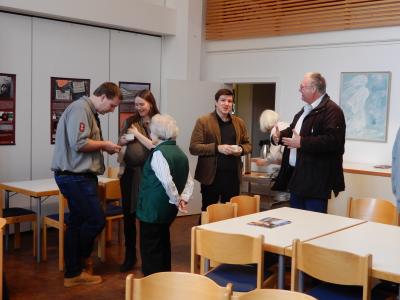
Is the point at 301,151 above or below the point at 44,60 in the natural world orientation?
below

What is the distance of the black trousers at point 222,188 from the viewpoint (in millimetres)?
4953

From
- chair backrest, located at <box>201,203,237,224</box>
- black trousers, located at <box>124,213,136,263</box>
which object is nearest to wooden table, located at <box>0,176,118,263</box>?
black trousers, located at <box>124,213,136,263</box>

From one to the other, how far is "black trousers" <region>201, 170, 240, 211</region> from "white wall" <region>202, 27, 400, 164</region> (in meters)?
2.16

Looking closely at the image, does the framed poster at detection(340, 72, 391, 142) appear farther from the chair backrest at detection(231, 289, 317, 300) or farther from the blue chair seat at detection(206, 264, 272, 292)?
the chair backrest at detection(231, 289, 317, 300)

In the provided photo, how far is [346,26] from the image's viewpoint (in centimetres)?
644

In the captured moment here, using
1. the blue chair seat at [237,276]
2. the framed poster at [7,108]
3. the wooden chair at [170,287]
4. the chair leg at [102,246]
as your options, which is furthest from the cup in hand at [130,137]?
the wooden chair at [170,287]

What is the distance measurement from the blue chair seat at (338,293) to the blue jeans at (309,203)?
3.91 feet

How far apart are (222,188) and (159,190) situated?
132 cm

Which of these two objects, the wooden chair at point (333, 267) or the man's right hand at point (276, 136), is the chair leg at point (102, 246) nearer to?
the man's right hand at point (276, 136)

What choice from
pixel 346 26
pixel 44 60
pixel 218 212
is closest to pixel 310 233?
pixel 218 212

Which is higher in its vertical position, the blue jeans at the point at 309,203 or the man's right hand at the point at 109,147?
the man's right hand at the point at 109,147

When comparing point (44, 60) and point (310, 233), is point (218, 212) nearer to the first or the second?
point (310, 233)

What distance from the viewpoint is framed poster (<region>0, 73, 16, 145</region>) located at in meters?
6.04

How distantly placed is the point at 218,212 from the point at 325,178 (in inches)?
37.7
